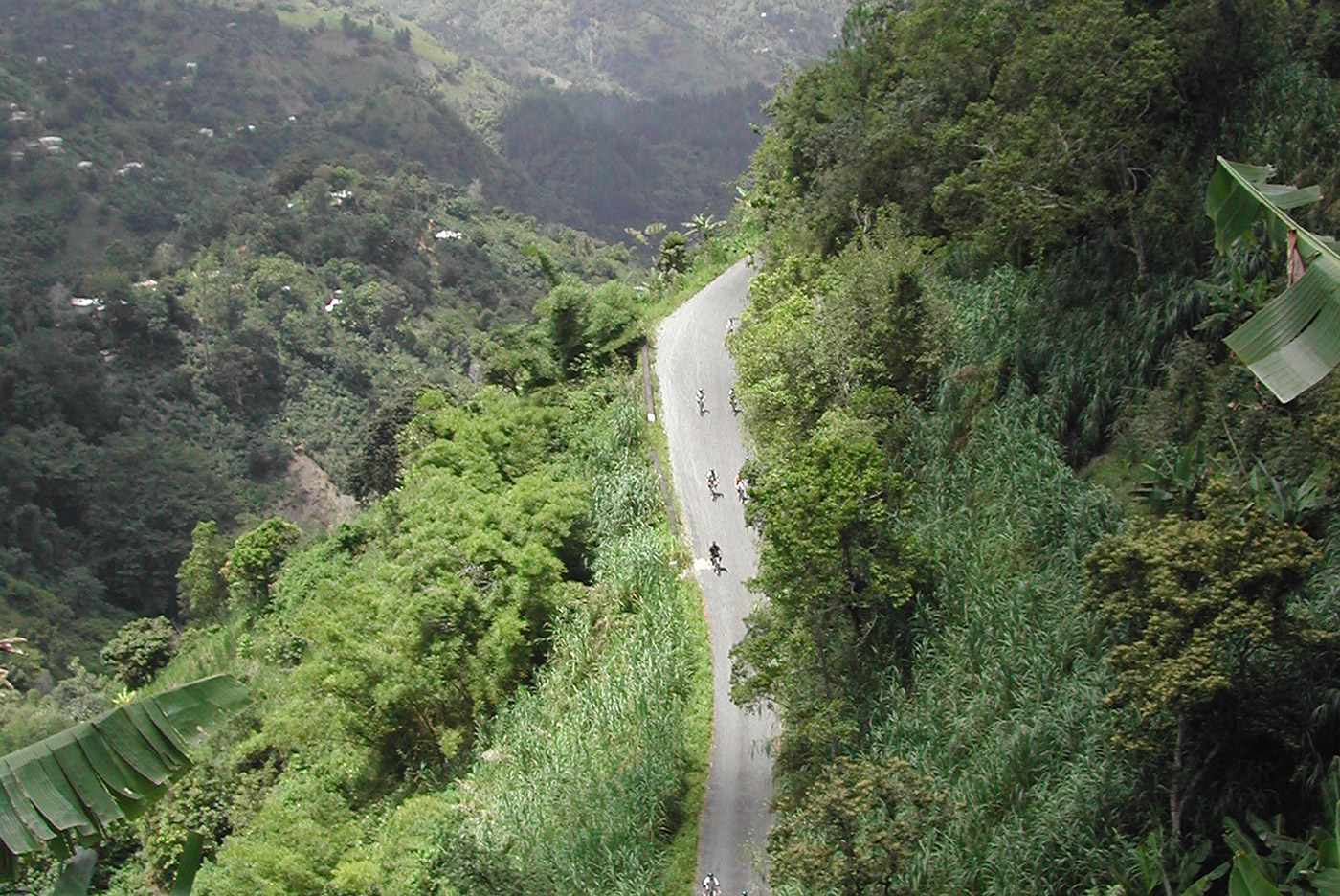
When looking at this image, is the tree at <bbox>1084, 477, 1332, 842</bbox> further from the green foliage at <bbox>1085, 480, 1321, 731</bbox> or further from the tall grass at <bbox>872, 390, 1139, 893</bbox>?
the tall grass at <bbox>872, 390, 1139, 893</bbox>

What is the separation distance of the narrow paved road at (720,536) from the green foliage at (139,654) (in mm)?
20410

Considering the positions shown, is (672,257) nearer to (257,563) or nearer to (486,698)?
(257,563)

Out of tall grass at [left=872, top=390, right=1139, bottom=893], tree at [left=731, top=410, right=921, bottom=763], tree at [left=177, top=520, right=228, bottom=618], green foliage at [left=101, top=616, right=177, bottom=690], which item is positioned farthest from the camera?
tree at [left=177, top=520, right=228, bottom=618]

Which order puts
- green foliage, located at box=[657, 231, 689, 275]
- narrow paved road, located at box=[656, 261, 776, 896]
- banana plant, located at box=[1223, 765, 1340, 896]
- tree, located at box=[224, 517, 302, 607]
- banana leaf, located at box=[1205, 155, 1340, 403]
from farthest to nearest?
green foliage, located at box=[657, 231, 689, 275]
tree, located at box=[224, 517, 302, 607]
narrow paved road, located at box=[656, 261, 776, 896]
banana plant, located at box=[1223, 765, 1340, 896]
banana leaf, located at box=[1205, 155, 1340, 403]

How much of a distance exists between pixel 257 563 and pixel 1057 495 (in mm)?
27448

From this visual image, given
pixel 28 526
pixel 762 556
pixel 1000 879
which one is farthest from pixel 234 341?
pixel 1000 879

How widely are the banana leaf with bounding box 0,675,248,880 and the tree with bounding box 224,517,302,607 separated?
32.1m

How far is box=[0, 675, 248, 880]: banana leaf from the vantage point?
4.06m

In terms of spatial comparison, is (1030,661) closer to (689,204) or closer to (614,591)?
(614,591)

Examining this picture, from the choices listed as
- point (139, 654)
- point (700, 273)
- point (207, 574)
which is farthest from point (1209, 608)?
point (207, 574)

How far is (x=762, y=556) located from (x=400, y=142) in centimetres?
11292

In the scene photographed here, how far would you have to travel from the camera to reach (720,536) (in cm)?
2195

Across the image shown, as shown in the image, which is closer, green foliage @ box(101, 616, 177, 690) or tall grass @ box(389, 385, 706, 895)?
tall grass @ box(389, 385, 706, 895)

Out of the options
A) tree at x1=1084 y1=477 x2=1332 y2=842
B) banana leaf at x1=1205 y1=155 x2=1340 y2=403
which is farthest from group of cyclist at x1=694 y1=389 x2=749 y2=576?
banana leaf at x1=1205 y1=155 x2=1340 y2=403
